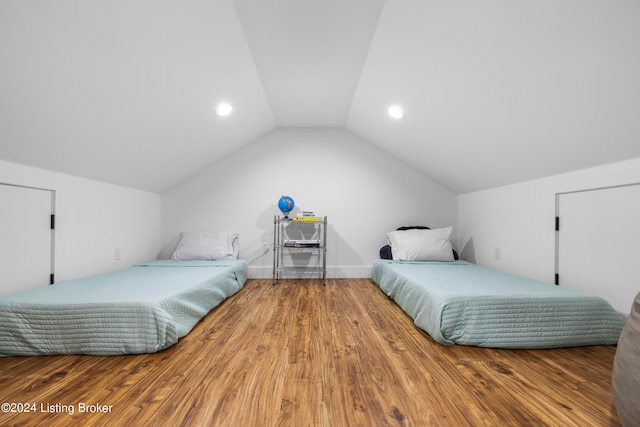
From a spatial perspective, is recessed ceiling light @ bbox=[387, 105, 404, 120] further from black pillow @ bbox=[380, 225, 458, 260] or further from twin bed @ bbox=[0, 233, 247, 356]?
twin bed @ bbox=[0, 233, 247, 356]

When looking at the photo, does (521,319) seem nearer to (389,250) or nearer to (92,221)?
(389,250)

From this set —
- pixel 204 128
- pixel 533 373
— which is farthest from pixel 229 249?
pixel 533 373

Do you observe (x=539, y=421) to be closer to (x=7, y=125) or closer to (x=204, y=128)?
(x=7, y=125)

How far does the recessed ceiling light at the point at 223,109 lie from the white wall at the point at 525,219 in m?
2.77

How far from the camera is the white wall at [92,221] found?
215 centimetres

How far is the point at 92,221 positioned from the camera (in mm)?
2527

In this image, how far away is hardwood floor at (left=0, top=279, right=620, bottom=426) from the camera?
1.07 meters

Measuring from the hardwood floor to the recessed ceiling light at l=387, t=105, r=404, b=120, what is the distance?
1.88m

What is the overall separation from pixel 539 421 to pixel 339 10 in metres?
2.26

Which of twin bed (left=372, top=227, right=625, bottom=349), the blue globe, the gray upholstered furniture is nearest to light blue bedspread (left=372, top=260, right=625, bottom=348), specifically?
twin bed (left=372, top=227, right=625, bottom=349)

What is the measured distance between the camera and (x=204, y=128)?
283 centimetres

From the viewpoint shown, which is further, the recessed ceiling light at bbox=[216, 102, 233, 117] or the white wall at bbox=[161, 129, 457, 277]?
the white wall at bbox=[161, 129, 457, 277]

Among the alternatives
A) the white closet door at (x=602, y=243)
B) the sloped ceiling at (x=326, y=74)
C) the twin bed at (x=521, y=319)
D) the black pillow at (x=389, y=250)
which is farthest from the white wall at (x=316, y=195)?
the twin bed at (x=521, y=319)

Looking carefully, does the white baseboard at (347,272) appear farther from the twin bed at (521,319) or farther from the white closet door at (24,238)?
the white closet door at (24,238)
